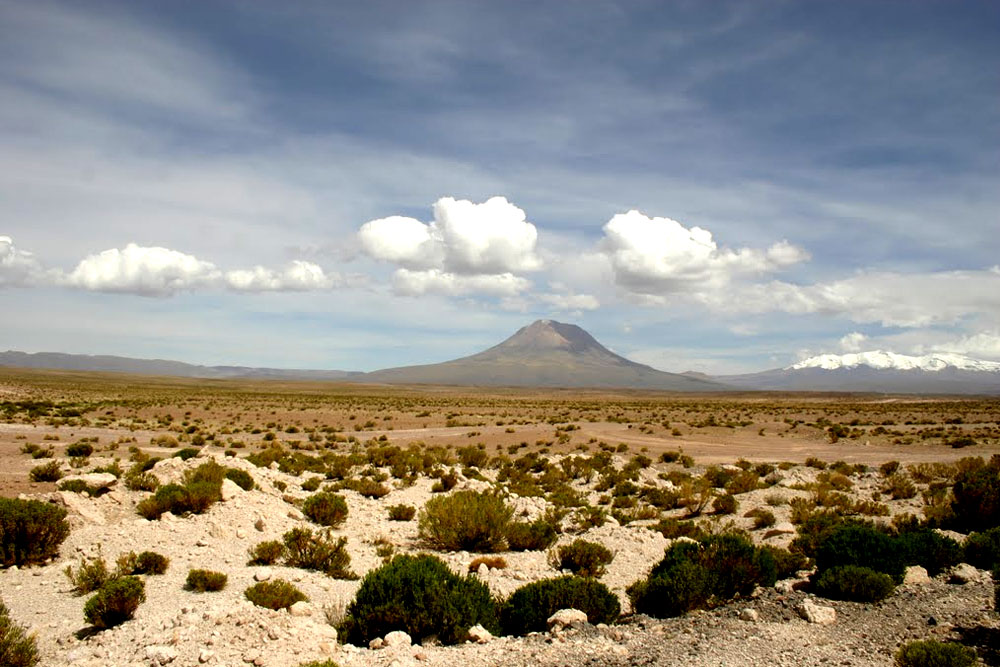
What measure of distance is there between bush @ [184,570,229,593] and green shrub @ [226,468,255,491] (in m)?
7.76

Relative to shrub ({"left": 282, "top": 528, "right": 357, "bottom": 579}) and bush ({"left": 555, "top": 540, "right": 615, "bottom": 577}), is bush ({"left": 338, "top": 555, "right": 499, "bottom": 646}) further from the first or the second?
bush ({"left": 555, "top": 540, "right": 615, "bottom": 577})

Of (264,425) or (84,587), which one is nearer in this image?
(84,587)

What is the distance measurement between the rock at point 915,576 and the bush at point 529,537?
724cm

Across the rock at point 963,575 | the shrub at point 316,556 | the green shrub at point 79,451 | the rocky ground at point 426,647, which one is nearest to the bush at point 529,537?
the rocky ground at point 426,647

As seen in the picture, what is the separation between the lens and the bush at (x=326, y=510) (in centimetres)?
1625

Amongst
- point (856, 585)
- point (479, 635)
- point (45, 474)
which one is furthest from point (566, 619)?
point (45, 474)

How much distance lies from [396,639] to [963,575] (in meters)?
9.63

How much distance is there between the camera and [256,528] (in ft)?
49.1

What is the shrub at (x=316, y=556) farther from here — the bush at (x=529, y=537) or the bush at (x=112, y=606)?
the bush at (x=529, y=537)

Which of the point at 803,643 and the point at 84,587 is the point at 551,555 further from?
the point at 84,587

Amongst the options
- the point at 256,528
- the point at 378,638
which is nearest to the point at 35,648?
the point at 378,638

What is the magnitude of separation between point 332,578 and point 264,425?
145 ft

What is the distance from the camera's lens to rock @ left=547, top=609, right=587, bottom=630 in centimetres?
850

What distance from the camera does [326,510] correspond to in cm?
1633
